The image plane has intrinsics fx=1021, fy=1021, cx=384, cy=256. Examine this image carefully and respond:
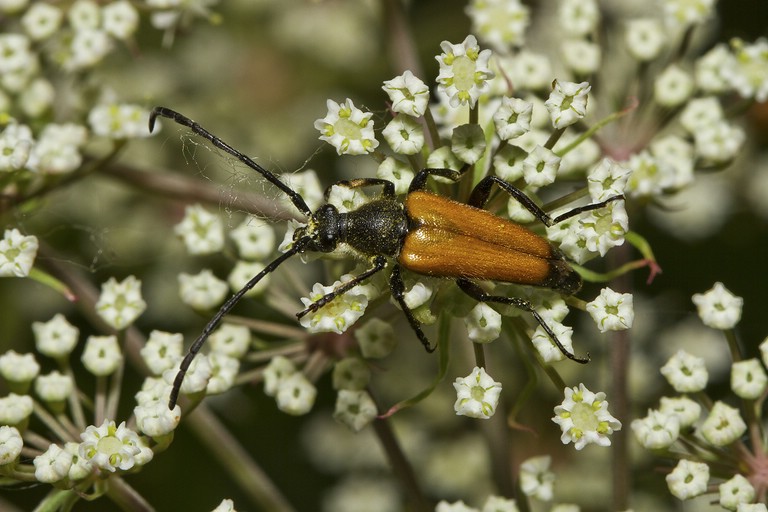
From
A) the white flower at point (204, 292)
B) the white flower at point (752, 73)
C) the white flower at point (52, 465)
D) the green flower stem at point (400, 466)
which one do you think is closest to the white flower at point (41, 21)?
the white flower at point (204, 292)

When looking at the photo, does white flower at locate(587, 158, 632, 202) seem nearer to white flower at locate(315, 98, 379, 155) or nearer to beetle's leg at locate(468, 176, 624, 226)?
beetle's leg at locate(468, 176, 624, 226)

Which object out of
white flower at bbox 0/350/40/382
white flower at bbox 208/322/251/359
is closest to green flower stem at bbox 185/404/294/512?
Answer: white flower at bbox 208/322/251/359

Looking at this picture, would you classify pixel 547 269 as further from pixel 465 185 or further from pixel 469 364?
pixel 469 364

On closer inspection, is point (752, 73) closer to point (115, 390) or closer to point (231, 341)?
point (231, 341)

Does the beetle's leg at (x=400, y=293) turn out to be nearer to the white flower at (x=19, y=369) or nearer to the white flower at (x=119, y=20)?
the white flower at (x=19, y=369)

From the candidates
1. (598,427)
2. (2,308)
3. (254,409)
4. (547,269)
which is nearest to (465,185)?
(547,269)

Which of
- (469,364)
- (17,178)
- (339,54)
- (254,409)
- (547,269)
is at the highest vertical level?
(547,269)
